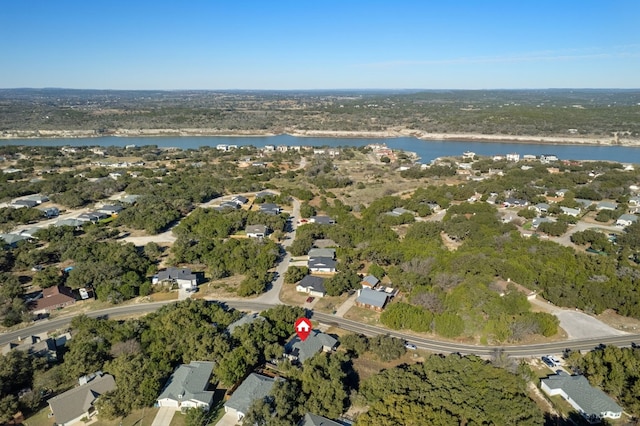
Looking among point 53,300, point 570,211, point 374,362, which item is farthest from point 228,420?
point 570,211

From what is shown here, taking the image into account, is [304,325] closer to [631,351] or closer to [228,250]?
[228,250]

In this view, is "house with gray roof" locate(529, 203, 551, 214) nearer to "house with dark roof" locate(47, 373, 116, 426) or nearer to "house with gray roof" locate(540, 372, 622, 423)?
"house with gray roof" locate(540, 372, 622, 423)

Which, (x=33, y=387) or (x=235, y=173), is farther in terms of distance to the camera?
(x=235, y=173)

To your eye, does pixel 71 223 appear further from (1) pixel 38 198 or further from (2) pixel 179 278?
(2) pixel 179 278

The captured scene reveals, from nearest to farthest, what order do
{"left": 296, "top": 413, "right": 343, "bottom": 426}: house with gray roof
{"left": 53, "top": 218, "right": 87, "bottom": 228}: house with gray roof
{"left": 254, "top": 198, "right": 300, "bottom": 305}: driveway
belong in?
{"left": 296, "top": 413, "right": 343, "bottom": 426}: house with gray roof, {"left": 254, "top": 198, "right": 300, "bottom": 305}: driveway, {"left": 53, "top": 218, "right": 87, "bottom": 228}: house with gray roof

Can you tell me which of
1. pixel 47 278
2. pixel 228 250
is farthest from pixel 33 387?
pixel 228 250

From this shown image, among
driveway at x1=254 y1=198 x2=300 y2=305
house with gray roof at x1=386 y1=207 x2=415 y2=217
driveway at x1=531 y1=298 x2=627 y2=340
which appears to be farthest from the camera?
house with gray roof at x1=386 y1=207 x2=415 y2=217

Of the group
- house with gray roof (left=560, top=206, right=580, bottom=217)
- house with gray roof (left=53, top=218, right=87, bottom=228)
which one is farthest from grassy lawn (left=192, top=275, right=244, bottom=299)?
house with gray roof (left=560, top=206, right=580, bottom=217)
